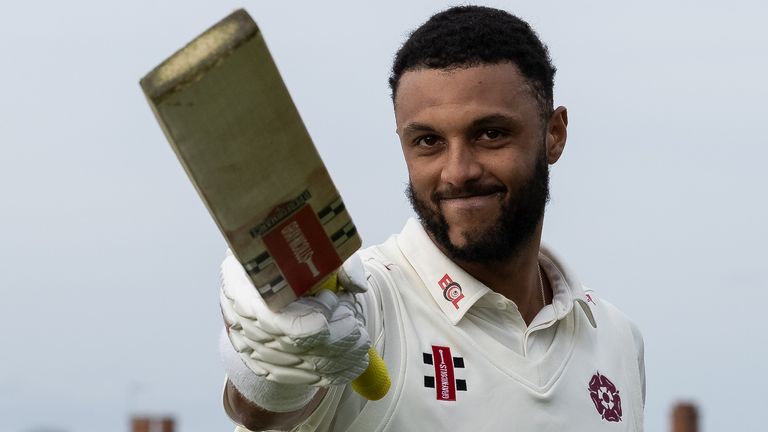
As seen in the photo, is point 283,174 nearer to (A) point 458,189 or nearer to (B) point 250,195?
(B) point 250,195

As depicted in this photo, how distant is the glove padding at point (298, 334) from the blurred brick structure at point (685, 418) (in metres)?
6.61

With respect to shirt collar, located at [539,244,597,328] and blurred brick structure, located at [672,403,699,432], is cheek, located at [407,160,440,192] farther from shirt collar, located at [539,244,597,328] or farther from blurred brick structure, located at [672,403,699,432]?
blurred brick structure, located at [672,403,699,432]

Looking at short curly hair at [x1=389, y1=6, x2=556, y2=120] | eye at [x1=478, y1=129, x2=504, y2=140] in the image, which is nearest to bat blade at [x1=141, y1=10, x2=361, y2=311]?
eye at [x1=478, y1=129, x2=504, y2=140]

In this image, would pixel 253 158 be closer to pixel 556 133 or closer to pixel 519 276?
pixel 519 276

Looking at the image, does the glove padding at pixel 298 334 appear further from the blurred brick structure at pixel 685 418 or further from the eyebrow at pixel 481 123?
the blurred brick structure at pixel 685 418

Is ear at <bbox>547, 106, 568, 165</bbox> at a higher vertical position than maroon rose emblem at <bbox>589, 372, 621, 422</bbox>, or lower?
higher

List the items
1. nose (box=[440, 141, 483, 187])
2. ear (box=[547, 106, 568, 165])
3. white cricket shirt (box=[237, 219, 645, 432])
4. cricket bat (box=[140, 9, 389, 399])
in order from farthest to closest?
ear (box=[547, 106, 568, 165]), nose (box=[440, 141, 483, 187]), white cricket shirt (box=[237, 219, 645, 432]), cricket bat (box=[140, 9, 389, 399])

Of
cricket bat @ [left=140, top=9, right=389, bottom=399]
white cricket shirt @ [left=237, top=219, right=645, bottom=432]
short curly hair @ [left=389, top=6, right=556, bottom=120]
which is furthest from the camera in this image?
short curly hair @ [left=389, top=6, right=556, bottom=120]

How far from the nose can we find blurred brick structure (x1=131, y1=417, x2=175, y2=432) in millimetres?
7412

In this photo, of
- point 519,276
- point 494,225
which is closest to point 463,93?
point 494,225

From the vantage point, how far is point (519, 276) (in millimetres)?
4637

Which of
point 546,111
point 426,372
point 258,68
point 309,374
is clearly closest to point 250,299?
point 309,374

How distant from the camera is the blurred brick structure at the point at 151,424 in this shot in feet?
37.2

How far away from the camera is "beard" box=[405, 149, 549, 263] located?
14.5 feet
